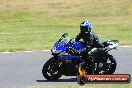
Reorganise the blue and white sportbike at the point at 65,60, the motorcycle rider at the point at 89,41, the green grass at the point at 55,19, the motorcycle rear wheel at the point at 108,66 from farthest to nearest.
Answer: the green grass at the point at 55,19 → the motorcycle rear wheel at the point at 108,66 → the blue and white sportbike at the point at 65,60 → the motorcycle rider at the point at 89,41

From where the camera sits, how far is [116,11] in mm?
38188

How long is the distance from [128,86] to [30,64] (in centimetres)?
522

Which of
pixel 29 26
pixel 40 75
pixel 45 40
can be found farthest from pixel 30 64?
pixel 29 26

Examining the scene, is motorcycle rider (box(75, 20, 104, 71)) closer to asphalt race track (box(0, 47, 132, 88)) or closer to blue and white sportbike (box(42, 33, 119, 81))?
blue and white sportbike (box(42, 33, 119, 81))

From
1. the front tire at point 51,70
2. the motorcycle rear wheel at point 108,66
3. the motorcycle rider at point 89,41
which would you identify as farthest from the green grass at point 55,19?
the motorcycle rider at point 89,41

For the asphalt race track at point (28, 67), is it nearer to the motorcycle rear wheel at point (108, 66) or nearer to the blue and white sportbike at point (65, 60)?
the blue and white sportbike at point (65, 60)

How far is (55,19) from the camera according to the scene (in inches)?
1411

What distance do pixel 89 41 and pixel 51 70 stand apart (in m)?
1.23

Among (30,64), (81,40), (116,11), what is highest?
(81,40)

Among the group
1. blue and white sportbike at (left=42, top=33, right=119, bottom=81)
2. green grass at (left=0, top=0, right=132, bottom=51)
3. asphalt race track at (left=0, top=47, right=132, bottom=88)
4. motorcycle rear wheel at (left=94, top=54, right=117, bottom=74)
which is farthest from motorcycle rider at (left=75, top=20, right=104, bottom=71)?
green grass at (left=0, top=0, right=132, bottom=51)

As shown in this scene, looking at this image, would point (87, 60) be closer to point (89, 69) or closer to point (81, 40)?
point (89, 69)

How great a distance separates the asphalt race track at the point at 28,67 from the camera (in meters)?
14.6

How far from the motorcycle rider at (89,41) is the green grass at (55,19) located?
8.14m

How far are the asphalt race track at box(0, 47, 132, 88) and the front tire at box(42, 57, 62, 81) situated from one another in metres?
0.14
